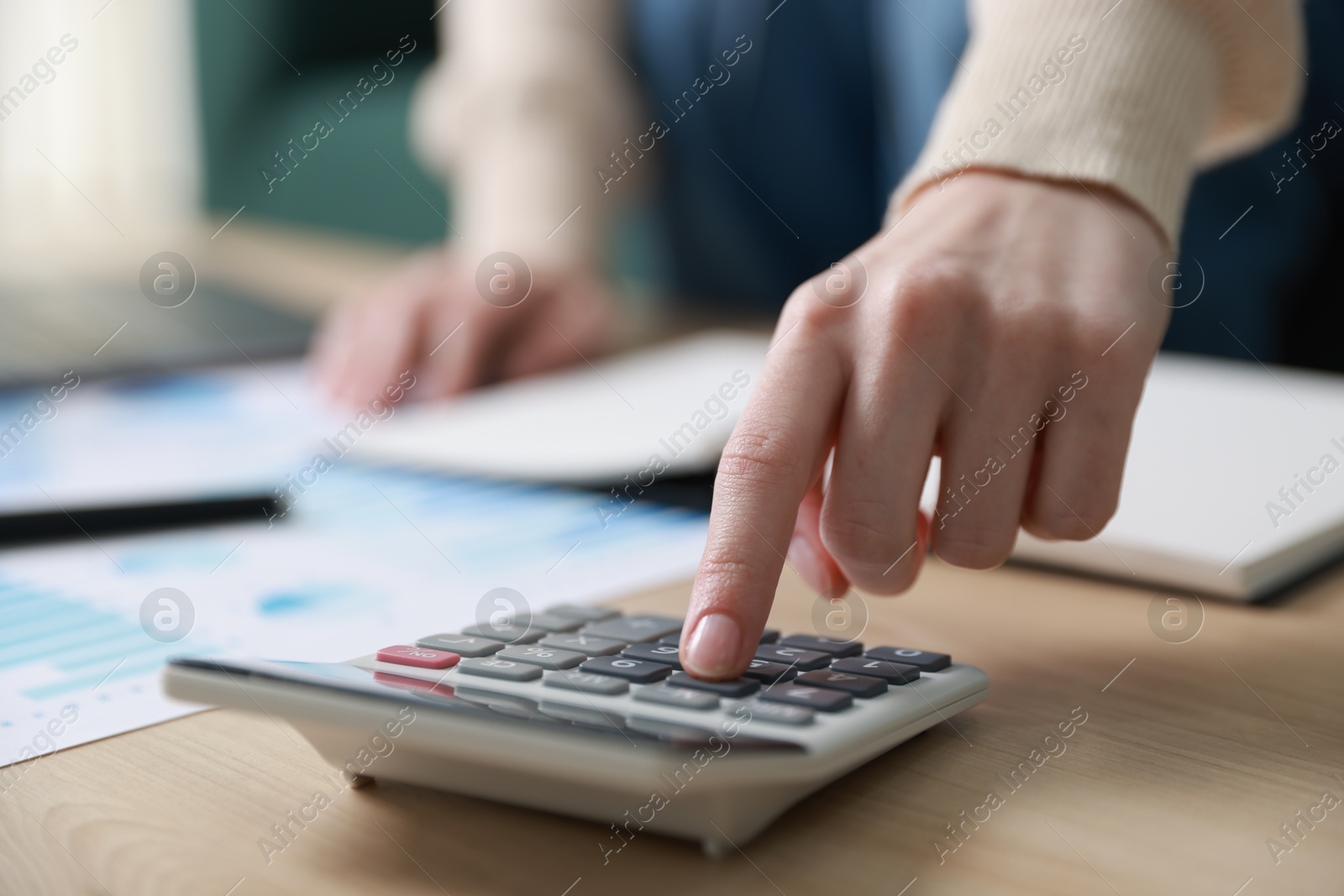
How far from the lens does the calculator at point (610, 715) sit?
26cm

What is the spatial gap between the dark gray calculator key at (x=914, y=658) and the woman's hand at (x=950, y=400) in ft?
0.13

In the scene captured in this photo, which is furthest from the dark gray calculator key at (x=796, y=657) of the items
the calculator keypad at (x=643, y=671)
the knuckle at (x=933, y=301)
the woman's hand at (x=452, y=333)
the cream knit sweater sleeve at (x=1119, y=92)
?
the woman's hand at (x=452, y=333)

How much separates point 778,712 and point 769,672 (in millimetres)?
41

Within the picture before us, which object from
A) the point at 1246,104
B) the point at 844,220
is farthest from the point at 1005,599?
the point at 844,220

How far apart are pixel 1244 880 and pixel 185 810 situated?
26cm

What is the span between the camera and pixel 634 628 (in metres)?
0.38

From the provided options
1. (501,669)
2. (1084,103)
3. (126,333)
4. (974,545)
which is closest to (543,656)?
(501,669)

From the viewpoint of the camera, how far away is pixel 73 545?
0.57 metres

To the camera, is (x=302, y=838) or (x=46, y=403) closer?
(x=302, y=838)

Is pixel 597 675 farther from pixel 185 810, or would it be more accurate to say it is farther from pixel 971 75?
pixel 971 75

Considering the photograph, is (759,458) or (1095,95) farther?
(1095,95)

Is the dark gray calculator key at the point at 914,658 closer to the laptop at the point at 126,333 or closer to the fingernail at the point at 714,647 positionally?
the fingernail at the point at 714,647

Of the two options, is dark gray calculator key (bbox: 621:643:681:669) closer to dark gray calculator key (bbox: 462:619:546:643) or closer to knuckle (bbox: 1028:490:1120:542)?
dark gray calculator key (bbox: 462:619:546:643)

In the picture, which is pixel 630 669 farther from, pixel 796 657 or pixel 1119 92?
pixel 1119 92
